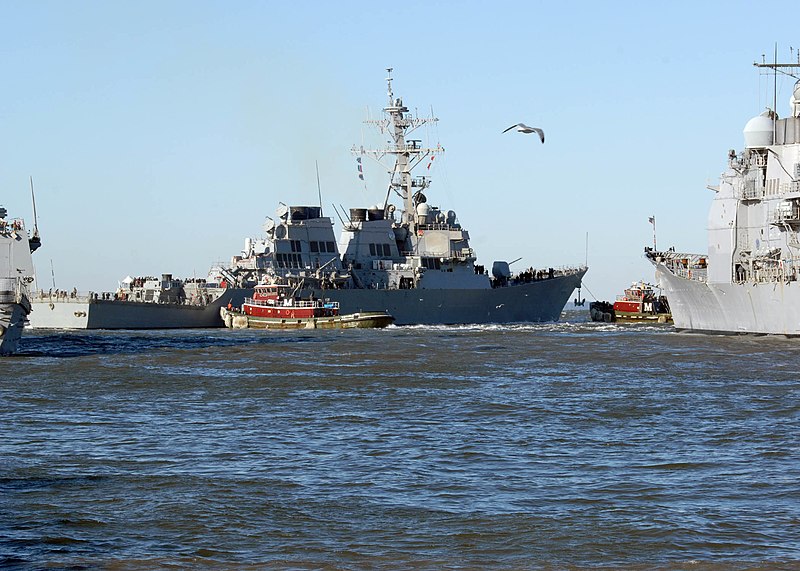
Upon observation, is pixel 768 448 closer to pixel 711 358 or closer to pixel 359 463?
pixel 359 463

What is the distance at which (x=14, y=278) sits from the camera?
1409 inches

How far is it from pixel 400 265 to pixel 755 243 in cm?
2549

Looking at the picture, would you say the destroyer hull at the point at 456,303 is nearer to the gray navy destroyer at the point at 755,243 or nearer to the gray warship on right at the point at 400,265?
the gray warship on right at the point at 400,265

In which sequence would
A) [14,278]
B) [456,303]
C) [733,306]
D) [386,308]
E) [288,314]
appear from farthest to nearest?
[456,303], [386,308], [288,314], [733,306], [14,278]

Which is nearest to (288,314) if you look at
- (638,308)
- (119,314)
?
(119,314)

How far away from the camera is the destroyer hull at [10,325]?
3503cm

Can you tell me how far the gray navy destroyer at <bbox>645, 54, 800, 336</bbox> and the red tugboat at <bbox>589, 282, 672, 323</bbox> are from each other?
16792mm

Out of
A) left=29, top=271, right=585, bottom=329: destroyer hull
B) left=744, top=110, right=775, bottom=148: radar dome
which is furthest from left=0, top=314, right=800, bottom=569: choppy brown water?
left=29, top=271, right=585, bottom=329: destroyer hull

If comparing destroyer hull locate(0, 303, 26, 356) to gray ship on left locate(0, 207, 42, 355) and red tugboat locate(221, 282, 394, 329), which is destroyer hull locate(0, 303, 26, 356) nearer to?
gray ship on left locate(0, 207, 42, 355)

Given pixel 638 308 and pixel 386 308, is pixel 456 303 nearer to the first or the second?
pixel 386 308

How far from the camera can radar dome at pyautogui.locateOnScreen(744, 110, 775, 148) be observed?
49938mm

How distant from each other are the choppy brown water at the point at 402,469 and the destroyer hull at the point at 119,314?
28.9 metres

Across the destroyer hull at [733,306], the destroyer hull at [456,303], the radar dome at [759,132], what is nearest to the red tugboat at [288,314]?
the destroyer hull at [456,303]

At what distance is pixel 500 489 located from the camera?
1457 centimetres
